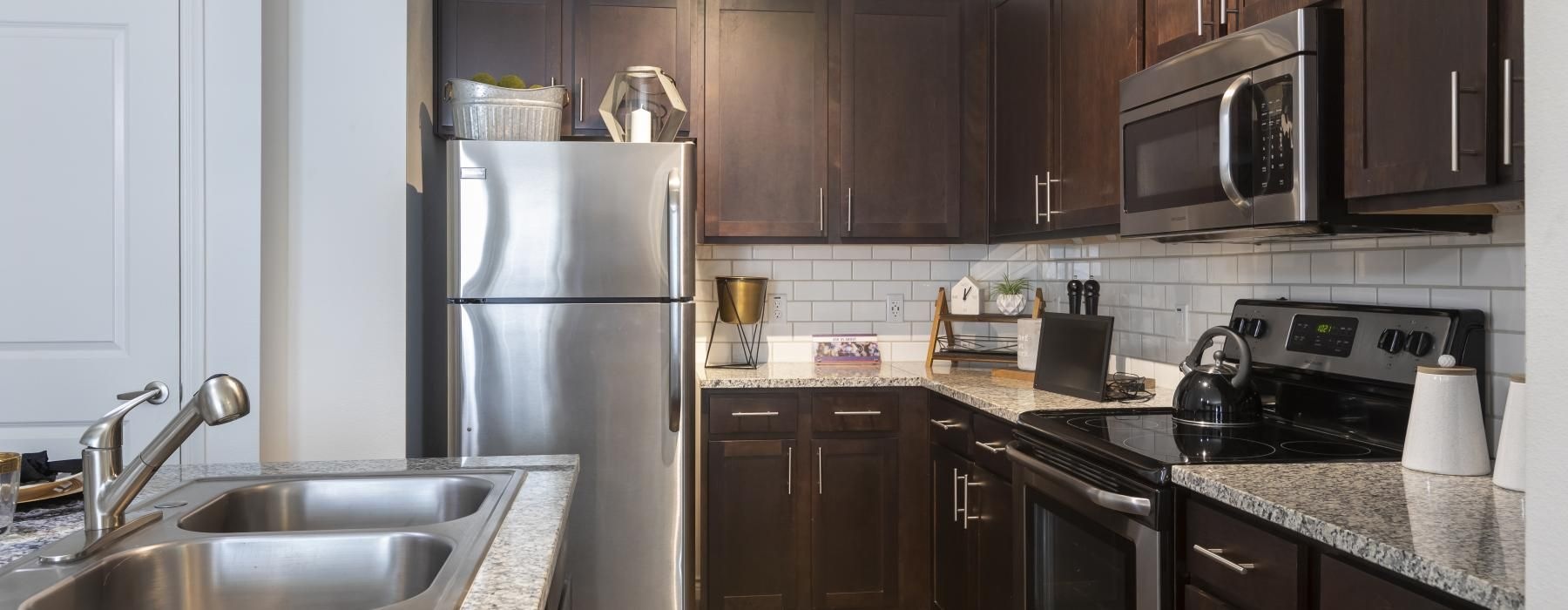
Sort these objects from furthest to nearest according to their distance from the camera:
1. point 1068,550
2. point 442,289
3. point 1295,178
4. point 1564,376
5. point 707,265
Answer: point 707,265 < point 442,289 < point 1068,550 < point 1295,178 < point 1564,376

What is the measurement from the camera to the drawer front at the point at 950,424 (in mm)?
2906

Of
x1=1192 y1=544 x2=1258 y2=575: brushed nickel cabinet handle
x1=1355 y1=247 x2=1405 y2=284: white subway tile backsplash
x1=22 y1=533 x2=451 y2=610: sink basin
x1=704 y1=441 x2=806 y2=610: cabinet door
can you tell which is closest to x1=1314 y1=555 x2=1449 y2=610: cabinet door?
x1=1192 y1=544 x2=1258 y2=575: brushed nickel cabinet handle

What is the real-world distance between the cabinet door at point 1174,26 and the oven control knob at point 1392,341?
0.74m

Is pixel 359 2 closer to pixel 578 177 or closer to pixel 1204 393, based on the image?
pixel 578 177

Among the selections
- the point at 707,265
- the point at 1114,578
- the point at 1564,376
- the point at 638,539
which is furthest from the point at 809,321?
the point at 1564,376

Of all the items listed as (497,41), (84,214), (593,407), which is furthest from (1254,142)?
(84,214)

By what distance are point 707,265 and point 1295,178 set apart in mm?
2290

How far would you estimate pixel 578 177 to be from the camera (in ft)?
9.32

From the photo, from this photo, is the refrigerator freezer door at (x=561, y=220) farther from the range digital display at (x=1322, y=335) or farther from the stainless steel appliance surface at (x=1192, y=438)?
the range digital display at (x=1322, y=335)

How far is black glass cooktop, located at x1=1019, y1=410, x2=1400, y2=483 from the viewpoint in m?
1.87

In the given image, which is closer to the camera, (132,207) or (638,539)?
(132,207)

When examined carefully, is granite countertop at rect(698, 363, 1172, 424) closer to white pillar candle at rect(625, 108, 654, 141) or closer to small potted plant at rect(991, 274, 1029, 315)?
small potted plant at rect(991, 274, 1029, 315)

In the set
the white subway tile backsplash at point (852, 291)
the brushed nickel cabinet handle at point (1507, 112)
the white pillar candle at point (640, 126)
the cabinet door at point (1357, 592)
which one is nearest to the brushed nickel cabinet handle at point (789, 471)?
the white subway tile backsplash at point (852, 291)

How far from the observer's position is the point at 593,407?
285 cm
